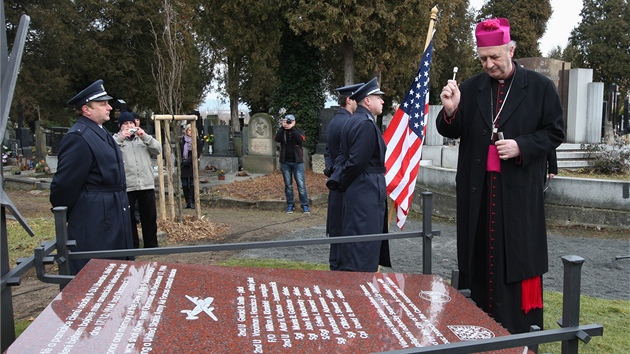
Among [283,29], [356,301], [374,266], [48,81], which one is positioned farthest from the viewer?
[48,81]

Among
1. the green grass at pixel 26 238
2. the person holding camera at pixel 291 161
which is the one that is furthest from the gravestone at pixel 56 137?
the person holding camera at pixel 291 161

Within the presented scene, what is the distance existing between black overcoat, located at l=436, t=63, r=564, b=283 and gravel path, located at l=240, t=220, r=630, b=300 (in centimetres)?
344

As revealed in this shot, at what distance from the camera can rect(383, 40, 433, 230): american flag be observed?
217 inches

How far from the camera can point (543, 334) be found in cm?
190

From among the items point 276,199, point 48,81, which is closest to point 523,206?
point 276,199

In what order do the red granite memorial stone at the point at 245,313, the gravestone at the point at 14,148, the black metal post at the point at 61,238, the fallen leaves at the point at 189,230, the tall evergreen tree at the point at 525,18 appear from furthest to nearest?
the tall evergreen tree at the point at 525,18 < the gravestone at the point at 14,148 < the fallen leaves at the point at 189,230 < the black metal post at the point at 61,238 < the red granite memorial stone at the point at 245,313

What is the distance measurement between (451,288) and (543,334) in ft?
3.16

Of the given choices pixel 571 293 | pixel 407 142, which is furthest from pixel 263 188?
pixel 571 293

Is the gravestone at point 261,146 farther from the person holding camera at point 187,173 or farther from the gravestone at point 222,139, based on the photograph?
the person holding camera at point 187,173

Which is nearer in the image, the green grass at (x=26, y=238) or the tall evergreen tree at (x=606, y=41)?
the green grass at (x=26, y=238)

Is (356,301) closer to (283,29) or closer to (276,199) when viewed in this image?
(276,199)

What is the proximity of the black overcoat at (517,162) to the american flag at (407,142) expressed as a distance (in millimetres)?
2106

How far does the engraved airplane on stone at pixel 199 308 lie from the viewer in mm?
2385

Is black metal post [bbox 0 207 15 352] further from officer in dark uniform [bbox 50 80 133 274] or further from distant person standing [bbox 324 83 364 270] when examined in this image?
distant person standing [bbox 324 83 364 270]
